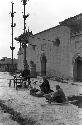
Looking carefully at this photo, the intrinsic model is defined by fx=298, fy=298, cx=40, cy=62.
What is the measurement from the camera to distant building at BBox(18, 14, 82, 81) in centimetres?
2911

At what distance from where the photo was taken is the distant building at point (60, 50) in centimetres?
2911

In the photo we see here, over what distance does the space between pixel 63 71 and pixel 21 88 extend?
9807 millimetres

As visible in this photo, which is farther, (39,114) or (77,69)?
(77,69)

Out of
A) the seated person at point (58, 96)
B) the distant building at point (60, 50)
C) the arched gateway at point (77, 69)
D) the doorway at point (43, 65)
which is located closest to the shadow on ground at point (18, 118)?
the seated person at point (58, 96)

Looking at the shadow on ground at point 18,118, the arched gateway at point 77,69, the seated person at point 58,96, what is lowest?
the shadow on ground at point 18,118

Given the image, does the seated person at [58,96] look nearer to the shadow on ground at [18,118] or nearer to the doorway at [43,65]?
the shadow on ground at [18,118]

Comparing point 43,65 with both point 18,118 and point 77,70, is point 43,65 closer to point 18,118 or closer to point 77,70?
point 77,70

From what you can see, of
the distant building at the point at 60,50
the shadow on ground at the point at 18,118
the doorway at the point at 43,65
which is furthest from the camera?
the doorway at the point at 43,65

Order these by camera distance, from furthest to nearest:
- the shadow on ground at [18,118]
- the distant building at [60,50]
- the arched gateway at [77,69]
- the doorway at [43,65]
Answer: the doorway at [43,65], the distant building at [60,50], the arched gateway at [77,69], the shadow on ground at [18,118]

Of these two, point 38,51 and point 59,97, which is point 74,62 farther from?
point 59,97

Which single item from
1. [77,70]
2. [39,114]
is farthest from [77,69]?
[39,114]

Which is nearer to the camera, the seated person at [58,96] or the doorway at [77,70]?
the seated person at [58,96]

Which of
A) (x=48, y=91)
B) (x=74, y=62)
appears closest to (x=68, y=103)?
(x=48, y=91)

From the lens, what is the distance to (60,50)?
3247cm
